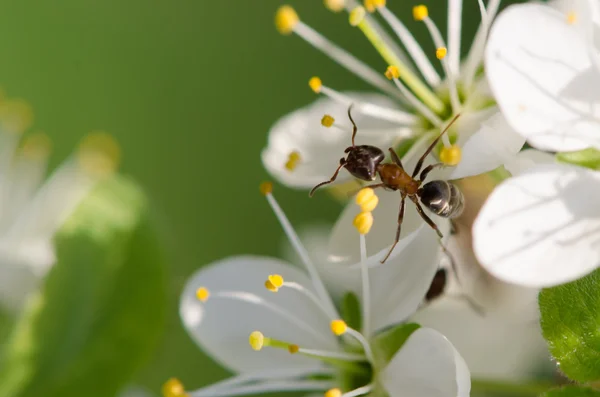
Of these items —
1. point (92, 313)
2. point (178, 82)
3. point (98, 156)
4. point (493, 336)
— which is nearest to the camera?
point (92, 313)

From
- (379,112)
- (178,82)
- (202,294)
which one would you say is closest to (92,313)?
(202,294)

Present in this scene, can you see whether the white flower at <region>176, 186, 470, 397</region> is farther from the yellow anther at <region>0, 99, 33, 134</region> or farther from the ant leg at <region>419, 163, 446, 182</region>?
the yellow anther at <region>0, 99, 33, 134</region>

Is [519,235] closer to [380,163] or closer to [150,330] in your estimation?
[380,163]

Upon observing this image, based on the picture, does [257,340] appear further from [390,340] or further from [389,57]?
[389,57]

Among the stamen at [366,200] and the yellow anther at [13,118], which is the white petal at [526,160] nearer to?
the stamen at [366,200]

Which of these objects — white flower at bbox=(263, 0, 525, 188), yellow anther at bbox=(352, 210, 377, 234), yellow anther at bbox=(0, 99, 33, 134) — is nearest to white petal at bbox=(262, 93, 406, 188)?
white flower at bbox=(263, 0, 525, 188)

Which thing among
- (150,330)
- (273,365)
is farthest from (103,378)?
(273,365)
